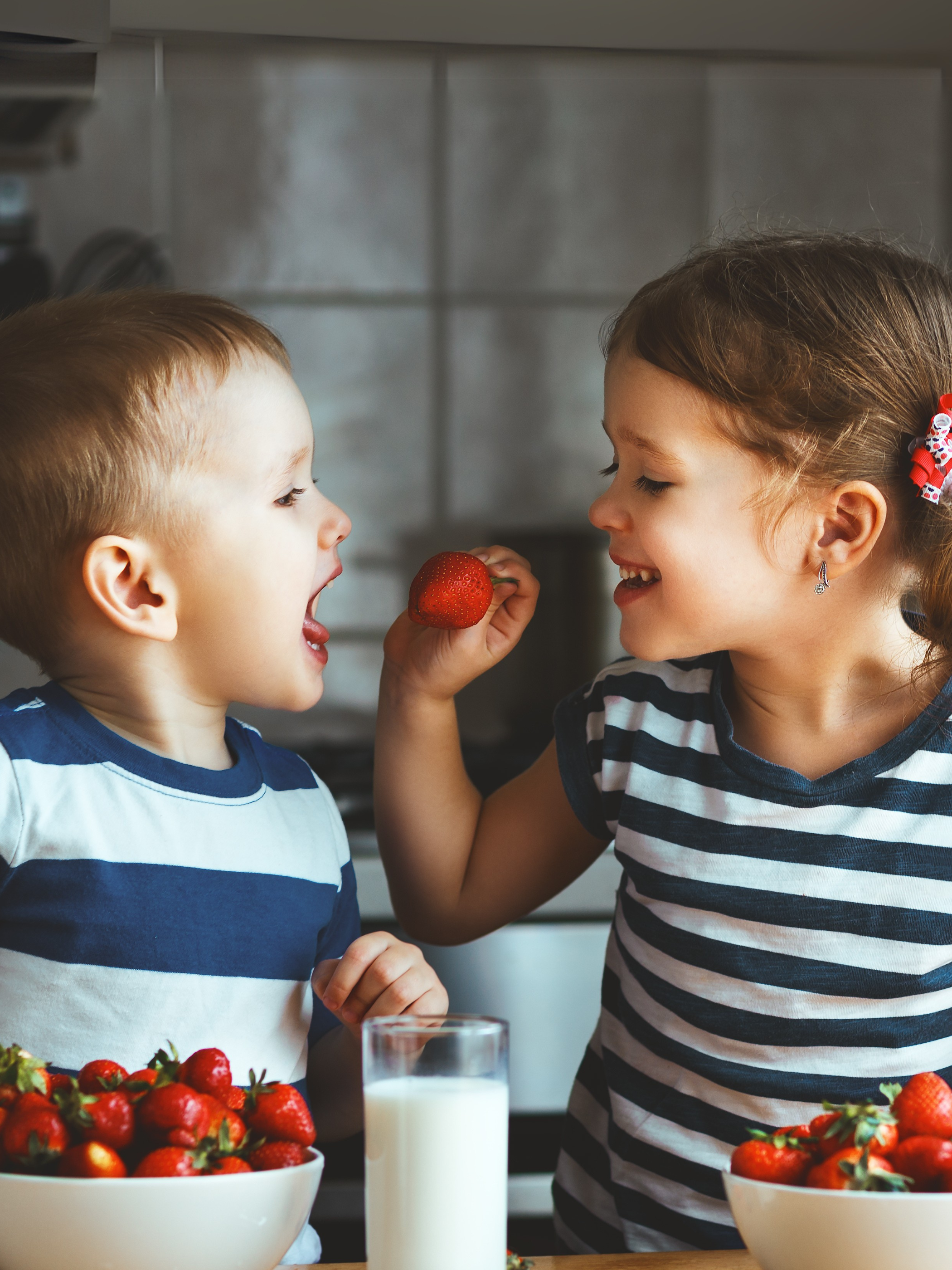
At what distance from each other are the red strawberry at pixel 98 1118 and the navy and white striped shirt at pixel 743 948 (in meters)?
0.53

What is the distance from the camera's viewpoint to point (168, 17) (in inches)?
82.2

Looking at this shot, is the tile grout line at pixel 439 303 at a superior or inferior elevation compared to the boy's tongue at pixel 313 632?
superior

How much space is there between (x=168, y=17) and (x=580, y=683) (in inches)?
50.5

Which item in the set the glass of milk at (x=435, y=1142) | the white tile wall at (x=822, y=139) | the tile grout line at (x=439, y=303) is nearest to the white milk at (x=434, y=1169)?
the glass of milk at (x=435, y=1142)

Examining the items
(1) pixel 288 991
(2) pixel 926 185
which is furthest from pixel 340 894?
(2) pixel 926 185

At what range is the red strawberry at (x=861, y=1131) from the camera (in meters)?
0.62

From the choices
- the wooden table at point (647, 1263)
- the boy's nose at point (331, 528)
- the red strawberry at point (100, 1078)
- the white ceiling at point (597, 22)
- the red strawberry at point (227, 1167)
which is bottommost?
the wooden table at point (647, 1263)

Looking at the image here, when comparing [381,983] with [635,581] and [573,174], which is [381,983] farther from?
[573,174]

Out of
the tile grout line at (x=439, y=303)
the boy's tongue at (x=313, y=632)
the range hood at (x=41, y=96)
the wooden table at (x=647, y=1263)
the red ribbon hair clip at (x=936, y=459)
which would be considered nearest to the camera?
the wooden table at (x=647, y=1263)

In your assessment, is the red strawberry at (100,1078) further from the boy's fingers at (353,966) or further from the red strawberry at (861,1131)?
the red strawberry at (861,1131)

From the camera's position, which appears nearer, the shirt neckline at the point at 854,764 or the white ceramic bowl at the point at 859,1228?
the white ceramic bowl at the point at 859,1228

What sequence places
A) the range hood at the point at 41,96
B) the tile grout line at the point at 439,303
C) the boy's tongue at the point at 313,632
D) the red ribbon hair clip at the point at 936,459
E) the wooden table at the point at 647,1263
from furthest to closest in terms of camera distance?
the tile grout line at the point at 439,303 → the range hood at the point at 41,96 → the boy's tongue at the point at 313,632 → the red ribbon hair clip at the point at 936,459 → the wooden table at the point at 647,1263

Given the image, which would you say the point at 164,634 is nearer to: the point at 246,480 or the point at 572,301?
the point at 246,480

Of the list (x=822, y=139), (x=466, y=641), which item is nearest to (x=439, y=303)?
(x=822, y=139)
